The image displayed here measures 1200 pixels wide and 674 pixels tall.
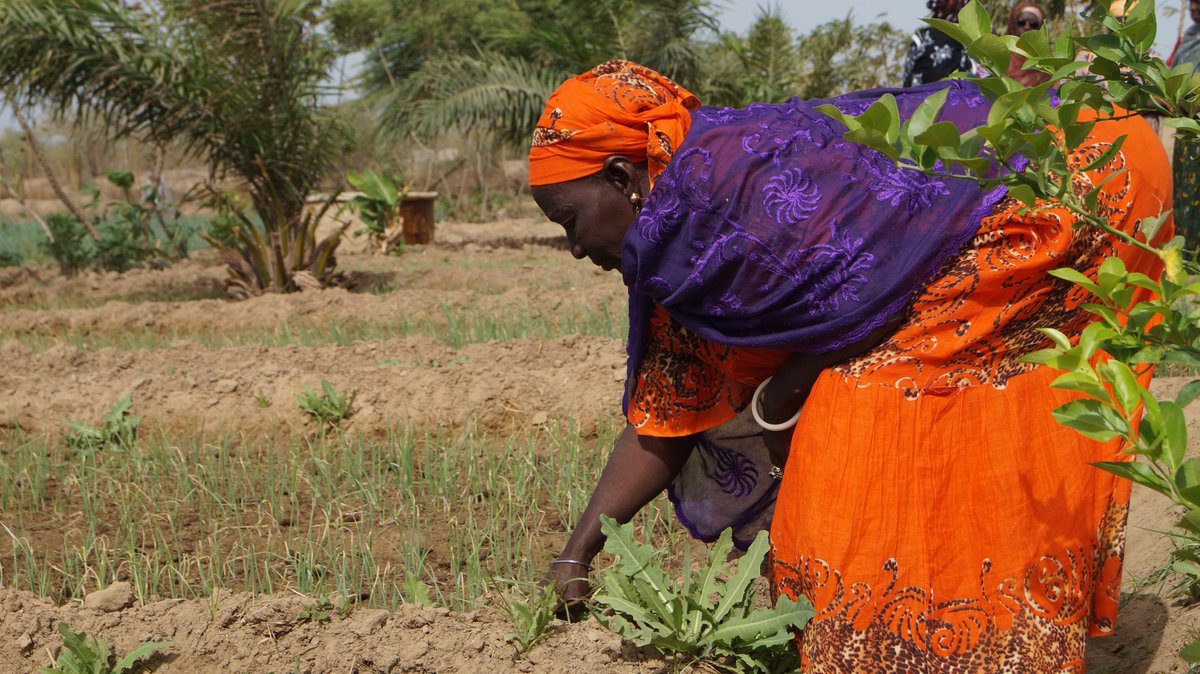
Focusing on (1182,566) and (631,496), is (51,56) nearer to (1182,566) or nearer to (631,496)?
(631,496)

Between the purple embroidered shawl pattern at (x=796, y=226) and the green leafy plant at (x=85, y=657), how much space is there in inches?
46.5

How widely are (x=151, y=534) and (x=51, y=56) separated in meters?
6.41

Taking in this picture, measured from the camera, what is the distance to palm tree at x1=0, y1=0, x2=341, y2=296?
8.50m

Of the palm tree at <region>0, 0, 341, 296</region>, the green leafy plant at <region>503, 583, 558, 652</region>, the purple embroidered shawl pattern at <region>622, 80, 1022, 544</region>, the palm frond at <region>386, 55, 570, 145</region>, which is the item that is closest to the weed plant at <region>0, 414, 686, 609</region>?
the green leafy plant at <region>503, 583, 558, 652</region>

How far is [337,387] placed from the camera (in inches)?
177

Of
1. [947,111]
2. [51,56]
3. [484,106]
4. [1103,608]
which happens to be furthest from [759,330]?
[484,106]

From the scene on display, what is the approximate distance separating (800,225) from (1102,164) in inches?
26.5

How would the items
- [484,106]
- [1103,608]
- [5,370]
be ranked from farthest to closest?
[484,106], [5,370], [1103,608]

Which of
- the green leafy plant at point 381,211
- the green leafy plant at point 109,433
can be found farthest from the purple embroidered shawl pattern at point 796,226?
the green leafy plant at point 381,211

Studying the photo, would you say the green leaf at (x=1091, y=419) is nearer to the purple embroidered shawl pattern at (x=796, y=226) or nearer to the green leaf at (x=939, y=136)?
the green leaf at (x=939, y=136)

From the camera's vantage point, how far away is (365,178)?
13695mm

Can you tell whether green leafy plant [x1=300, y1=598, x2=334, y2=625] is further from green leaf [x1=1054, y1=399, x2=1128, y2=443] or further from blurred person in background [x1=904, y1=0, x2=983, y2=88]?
blurred person in background [x1=904, y1=0, x2=983, y2=88]

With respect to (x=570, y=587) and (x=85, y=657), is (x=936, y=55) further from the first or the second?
(x=85, y=657)

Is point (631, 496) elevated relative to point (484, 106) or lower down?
lower down
